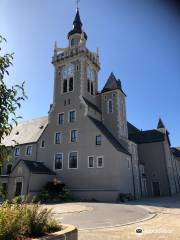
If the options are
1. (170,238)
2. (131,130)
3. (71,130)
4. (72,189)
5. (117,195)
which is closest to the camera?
(170,238)

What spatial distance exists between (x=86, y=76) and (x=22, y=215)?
32154mm

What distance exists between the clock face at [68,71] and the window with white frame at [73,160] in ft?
45.5

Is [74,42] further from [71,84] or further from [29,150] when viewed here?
[29,150]

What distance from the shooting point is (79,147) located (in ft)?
103

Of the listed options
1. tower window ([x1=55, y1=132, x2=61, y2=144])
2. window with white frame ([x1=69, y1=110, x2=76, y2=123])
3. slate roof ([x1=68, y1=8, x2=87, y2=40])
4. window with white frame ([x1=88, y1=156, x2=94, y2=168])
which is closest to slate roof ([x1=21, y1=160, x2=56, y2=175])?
tower window ([x1=55, y1=132, x2=61, y2=144])

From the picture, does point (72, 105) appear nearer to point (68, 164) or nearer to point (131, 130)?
point (68, 164)

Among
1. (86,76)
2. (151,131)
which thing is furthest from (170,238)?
(151,131)

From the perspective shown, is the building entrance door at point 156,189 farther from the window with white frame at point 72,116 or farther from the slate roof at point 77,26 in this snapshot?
the slate roof at point 77,26

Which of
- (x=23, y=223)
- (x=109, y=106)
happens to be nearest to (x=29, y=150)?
(x=109, y=106)

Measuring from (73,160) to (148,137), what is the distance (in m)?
16.5

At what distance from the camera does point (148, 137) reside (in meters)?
40.9

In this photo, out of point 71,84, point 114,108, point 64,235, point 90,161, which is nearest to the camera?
point 64,235

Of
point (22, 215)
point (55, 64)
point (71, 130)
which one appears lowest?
point (22, 215)

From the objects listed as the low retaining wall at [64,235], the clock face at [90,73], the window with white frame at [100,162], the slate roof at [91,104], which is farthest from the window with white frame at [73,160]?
the low retaining wall at [64,235]
